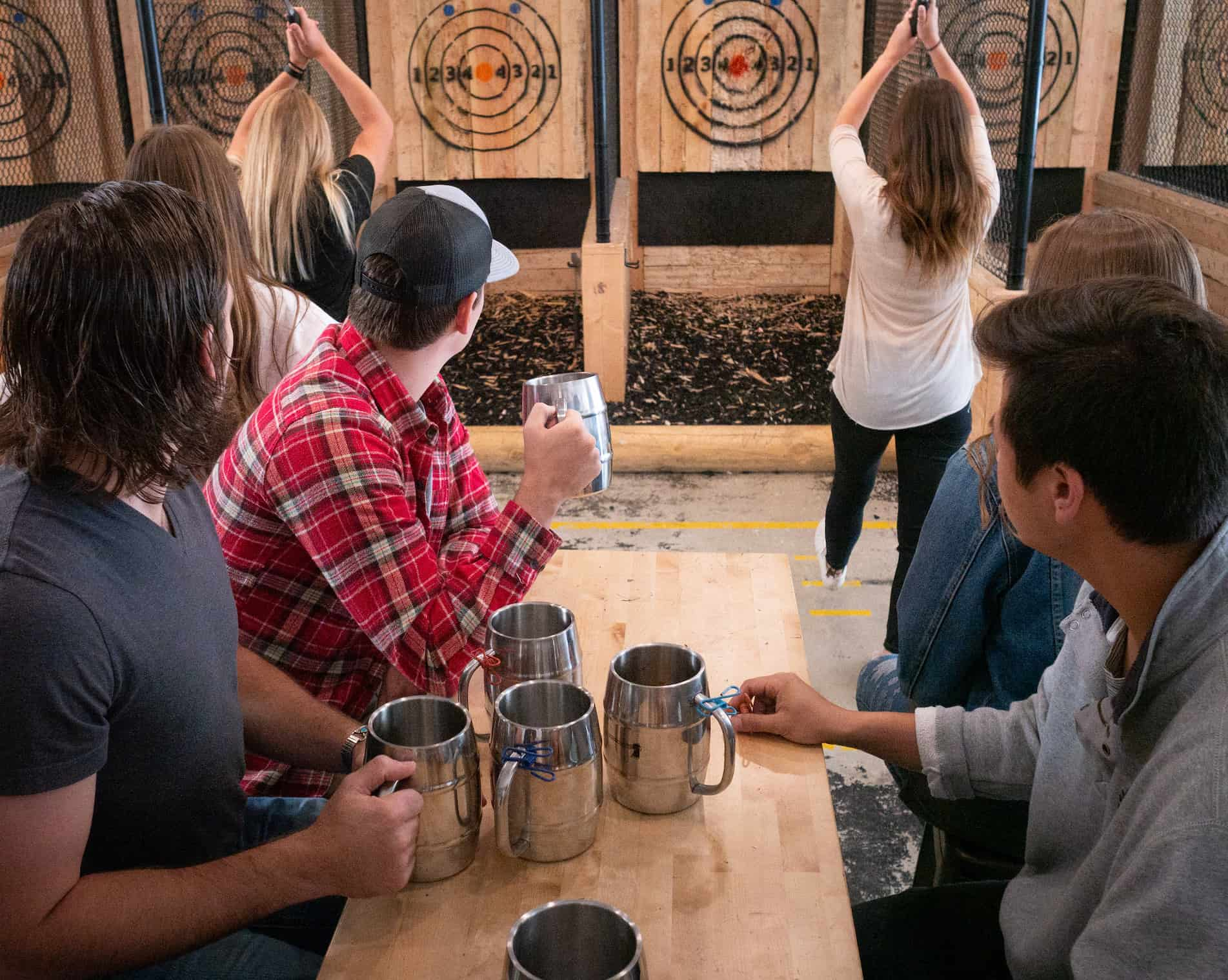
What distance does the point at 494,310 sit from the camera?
19.9 ft

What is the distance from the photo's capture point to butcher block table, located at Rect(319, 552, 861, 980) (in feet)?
3.58

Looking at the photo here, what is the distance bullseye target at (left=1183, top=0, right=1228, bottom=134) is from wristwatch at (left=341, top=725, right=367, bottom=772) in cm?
516

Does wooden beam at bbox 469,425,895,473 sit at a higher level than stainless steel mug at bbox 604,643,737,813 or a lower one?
lower

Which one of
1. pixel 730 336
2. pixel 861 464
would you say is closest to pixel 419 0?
pixel 730 336

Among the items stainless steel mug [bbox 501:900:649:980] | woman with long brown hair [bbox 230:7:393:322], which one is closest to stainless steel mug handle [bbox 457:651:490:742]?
stainless steel mug [bbox 501:900:649:980]

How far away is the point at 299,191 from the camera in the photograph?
120 inches

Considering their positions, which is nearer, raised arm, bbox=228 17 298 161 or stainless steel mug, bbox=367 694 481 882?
stainless steel mug, bbox=367 694 481 882

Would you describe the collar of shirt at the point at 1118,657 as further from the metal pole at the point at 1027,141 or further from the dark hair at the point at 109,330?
the metal pole at the point at 1027,141

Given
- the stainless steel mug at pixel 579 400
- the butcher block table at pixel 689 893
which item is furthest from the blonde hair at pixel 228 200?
the butcher block table at pixel 689 893

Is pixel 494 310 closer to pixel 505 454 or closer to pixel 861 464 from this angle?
pixel 505 454

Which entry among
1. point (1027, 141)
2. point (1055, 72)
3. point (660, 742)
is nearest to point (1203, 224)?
point (1027, 141)

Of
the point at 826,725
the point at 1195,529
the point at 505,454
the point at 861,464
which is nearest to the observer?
the point at 1195,529

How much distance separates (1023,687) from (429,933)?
0.92 meters

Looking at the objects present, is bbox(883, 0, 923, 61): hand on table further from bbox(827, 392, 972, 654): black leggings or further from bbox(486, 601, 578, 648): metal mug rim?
bbox(486, 601, 578, 648): metal mug rim
